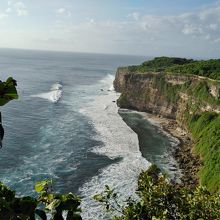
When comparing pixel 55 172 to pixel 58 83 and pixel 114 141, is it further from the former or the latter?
pixel 58 83

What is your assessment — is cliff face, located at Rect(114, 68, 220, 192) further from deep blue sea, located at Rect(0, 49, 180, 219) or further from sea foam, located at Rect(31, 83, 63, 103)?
sea foam, located at Rect(31, 83, 63, 103)

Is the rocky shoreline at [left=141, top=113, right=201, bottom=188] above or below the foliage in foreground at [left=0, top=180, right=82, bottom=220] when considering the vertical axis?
below

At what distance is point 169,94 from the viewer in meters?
83.8

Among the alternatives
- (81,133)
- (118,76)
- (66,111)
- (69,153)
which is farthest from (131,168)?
(118,76)

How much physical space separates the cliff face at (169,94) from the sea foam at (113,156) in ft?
21.1

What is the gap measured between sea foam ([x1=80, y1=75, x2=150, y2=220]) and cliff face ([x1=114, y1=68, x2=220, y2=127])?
21.1 feet

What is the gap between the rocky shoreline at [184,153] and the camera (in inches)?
1888

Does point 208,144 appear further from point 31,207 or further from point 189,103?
point 31,207

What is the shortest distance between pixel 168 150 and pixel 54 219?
5580 centimetres

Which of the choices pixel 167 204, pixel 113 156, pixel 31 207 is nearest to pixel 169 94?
pixel 113 156

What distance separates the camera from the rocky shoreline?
48.0 meters

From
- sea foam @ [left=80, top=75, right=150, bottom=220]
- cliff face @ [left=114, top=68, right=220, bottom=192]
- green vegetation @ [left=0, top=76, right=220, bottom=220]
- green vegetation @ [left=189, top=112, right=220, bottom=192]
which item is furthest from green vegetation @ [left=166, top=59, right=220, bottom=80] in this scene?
green vegetation @ [left=0, top=76, right=220, bottom=220]

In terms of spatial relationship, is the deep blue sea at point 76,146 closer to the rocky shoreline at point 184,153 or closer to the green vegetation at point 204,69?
the rocky shoreline at point 184,153

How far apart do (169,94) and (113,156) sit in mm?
33366
